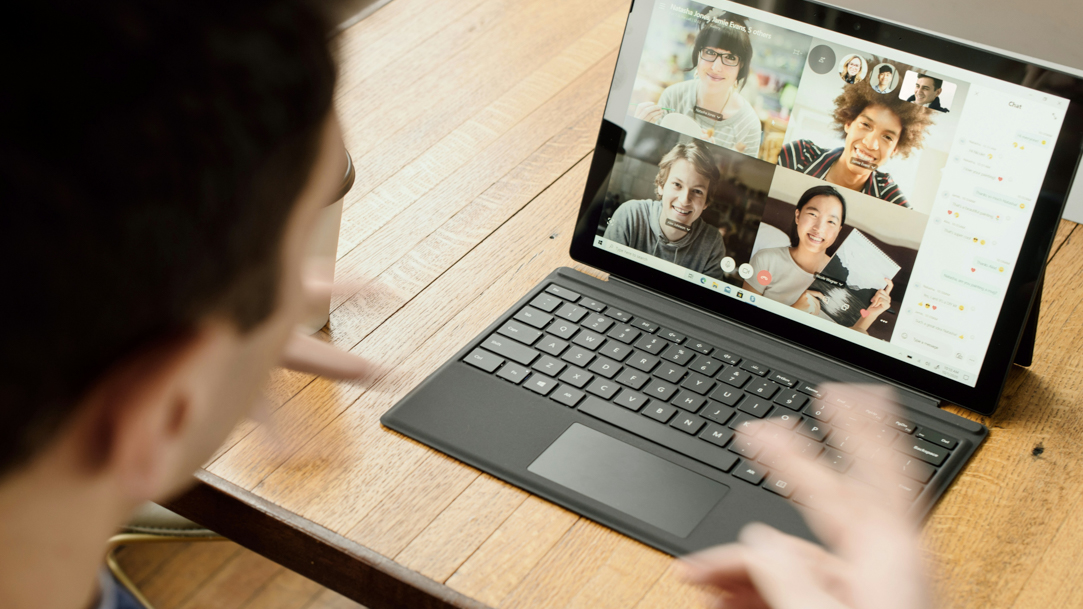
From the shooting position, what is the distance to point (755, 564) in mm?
591

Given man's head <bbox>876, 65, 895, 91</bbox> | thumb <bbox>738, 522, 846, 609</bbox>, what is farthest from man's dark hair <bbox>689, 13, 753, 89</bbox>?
thumb <bbox>738, 522, 846, 609</bbox>

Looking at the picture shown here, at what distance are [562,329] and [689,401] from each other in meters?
0.15

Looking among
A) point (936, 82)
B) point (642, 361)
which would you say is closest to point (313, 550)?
point (642, 361)

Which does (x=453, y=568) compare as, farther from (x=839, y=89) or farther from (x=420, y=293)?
(x=839, y=89)

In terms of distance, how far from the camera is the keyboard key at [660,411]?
85 centimetres

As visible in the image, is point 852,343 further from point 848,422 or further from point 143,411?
point 143,411

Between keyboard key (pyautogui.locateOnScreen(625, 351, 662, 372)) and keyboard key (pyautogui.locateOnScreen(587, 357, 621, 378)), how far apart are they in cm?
1

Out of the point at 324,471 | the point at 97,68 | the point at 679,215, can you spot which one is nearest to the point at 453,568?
the point at 324,471

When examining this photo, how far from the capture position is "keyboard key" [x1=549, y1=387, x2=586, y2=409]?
86 cm

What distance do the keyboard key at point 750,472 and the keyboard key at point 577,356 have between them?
0.17 metres

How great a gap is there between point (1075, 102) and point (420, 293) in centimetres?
61

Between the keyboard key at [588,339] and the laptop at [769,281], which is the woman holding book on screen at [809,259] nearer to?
the laptop at [769,281]

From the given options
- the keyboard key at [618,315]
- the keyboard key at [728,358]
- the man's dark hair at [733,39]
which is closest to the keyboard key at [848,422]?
the keyboard key at [728,358]

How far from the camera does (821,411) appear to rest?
2.79ft
